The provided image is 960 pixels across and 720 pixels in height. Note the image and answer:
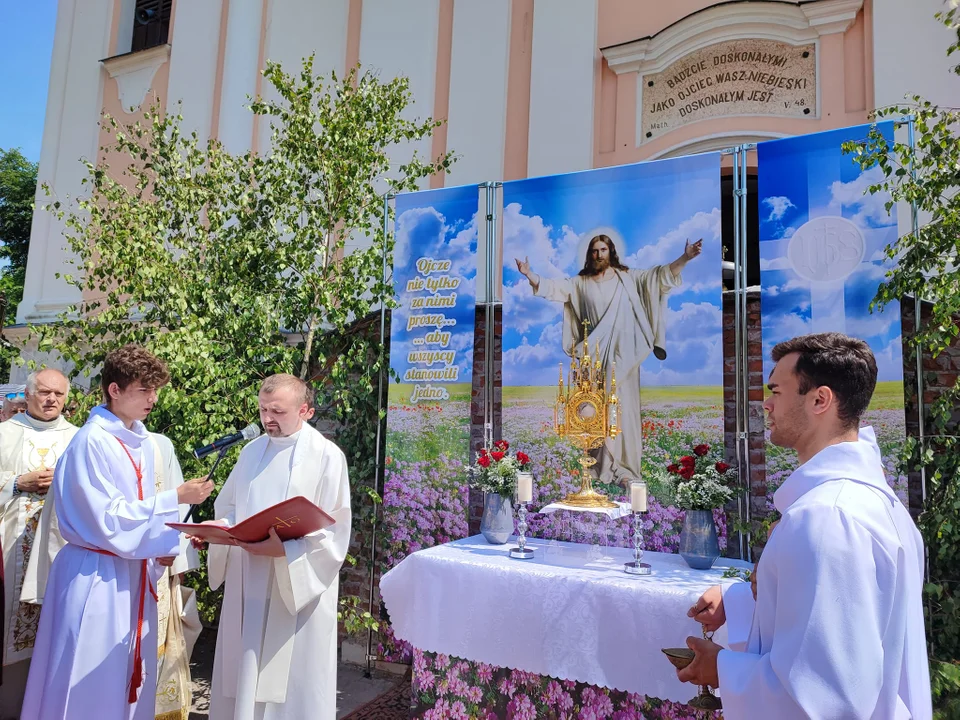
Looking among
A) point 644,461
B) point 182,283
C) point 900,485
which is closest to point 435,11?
point 182,283

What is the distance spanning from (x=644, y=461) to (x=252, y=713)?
2.58 m

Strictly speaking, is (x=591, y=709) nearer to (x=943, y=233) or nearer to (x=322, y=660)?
(x=322, y=660)

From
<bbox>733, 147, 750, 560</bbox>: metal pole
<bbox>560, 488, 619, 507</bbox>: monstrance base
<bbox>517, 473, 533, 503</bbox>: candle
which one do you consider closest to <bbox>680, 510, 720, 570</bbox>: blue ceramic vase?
<bbox>733, 147, 750, 560</bbox>: metal pole

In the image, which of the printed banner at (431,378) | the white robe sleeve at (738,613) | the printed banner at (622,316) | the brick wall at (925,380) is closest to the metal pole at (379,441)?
the printed banner at (431,378)

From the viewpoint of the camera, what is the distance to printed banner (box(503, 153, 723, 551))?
4352mm

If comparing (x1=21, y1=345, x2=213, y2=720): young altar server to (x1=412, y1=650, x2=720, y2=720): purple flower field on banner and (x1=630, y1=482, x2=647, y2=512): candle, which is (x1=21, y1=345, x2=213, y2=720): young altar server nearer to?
(x1=412, y1=650, x2=720, y2=720): purple flower field on banner

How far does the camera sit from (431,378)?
5180 mm

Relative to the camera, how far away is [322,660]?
335cm

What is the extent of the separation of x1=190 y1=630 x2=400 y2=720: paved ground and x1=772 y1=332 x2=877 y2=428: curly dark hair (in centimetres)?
384

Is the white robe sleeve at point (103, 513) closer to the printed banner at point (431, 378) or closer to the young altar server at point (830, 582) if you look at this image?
the printed banner at point (431, 378)

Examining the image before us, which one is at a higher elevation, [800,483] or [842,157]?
[842,157]

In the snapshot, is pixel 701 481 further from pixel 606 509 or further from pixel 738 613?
pixel 738 613

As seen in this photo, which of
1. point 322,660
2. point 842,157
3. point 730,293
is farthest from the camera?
point 730,293

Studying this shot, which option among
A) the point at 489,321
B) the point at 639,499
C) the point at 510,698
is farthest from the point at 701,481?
the point at 489,321
